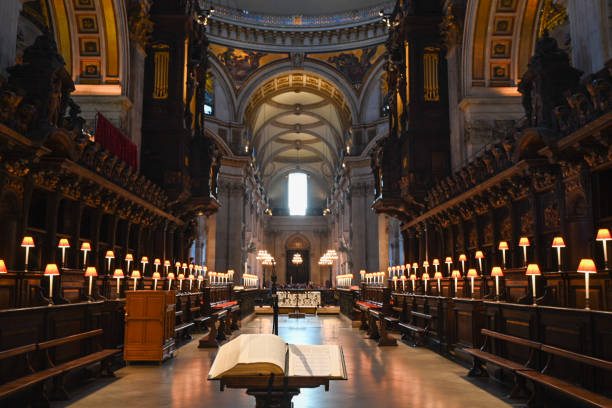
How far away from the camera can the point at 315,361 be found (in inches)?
151

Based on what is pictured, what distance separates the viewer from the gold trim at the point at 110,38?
50.2 feet

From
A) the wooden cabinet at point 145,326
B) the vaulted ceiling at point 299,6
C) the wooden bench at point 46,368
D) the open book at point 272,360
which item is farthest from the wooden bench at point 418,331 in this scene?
the vaulted ceiling at point 299,6

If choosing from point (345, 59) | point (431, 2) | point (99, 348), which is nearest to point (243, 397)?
point (99, 348)

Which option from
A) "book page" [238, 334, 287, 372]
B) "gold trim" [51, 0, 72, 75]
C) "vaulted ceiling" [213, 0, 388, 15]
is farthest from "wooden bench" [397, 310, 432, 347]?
"vaulted ceiling" [213, 0, 388, 15]

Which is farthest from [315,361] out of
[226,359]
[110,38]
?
[110,38]

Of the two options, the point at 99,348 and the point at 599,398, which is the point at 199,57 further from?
the point at 599,398

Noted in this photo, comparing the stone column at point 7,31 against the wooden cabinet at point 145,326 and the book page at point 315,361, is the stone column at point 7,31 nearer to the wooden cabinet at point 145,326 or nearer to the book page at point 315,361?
the wooden cabinet at point 145,326

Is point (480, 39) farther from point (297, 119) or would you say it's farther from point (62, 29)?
point (297, 119)

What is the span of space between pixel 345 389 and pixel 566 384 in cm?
264

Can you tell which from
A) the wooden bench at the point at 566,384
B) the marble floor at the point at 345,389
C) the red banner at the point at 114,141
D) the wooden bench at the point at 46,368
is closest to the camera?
the wooden bench at the point at 566,384

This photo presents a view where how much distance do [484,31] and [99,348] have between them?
13345mm

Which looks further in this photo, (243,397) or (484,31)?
(484,31)

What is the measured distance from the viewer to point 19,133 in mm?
7695

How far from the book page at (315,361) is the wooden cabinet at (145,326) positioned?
215 inches
